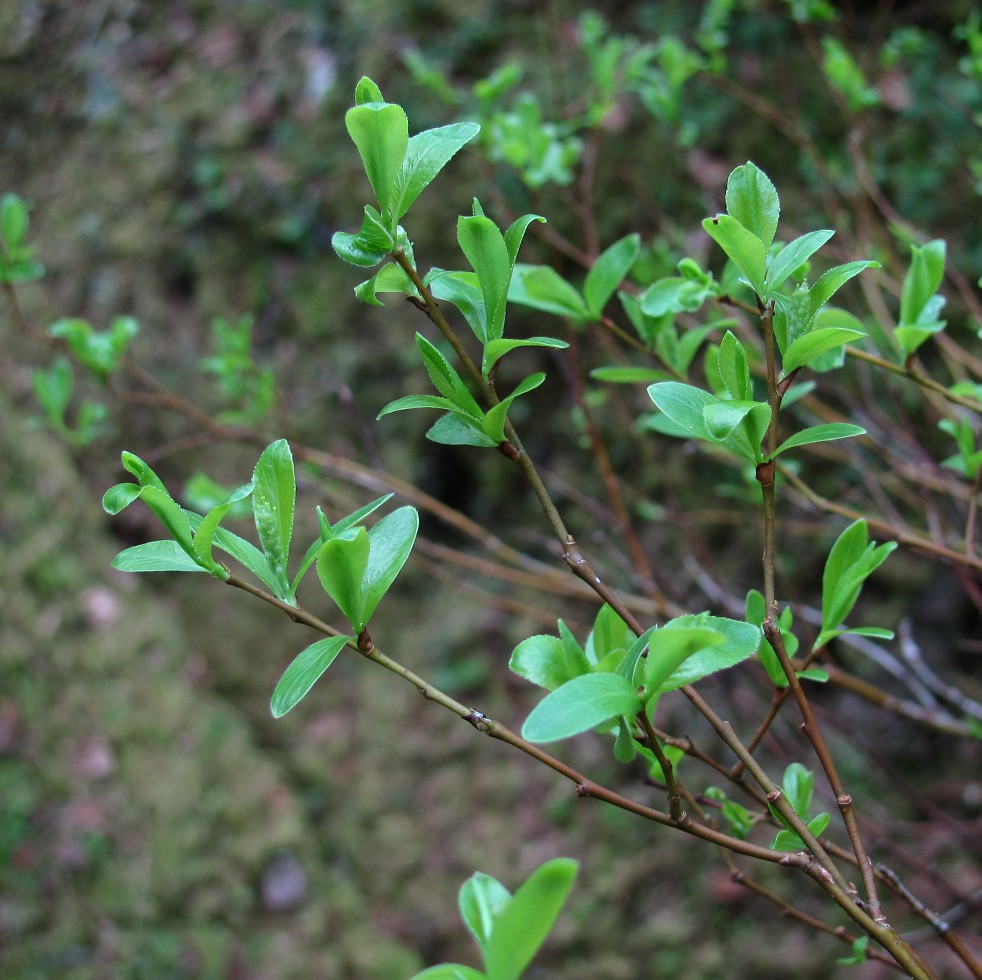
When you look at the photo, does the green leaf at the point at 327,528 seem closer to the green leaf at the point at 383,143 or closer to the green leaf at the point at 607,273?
the green leaf at the point at 383,143

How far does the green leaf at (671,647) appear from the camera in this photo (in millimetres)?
357

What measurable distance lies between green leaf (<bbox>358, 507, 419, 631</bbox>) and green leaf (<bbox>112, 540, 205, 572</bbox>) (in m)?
0.09

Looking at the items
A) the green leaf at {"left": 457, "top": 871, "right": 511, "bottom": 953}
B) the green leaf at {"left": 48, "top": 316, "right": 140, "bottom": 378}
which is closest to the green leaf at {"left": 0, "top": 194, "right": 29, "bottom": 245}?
the green leaf at {"left": 48, "top": 316, "right": 140, "bottom": 378}

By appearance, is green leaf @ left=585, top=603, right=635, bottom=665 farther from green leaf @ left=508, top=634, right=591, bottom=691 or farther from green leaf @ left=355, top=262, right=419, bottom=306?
green leaf @ left=355, top=262, right=419, bottom=306

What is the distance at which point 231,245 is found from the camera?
7.04 feet

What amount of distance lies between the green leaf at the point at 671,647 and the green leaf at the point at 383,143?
9.4 inches

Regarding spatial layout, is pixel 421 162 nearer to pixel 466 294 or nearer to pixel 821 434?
pixel 466 294

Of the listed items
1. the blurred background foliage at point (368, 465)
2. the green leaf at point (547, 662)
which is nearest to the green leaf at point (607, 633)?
the green leaf at point (547, 662)

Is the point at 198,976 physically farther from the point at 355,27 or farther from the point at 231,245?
the point at 355,27

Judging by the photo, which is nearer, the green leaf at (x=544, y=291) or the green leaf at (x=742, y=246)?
the green leaf at (x=742, y=246)

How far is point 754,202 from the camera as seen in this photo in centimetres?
44

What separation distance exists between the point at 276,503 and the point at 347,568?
73mm

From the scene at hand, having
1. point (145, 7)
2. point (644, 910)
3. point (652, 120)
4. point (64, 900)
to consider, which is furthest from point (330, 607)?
point (145, 7)

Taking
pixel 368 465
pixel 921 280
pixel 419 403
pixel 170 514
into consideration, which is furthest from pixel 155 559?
pixel 368 465
